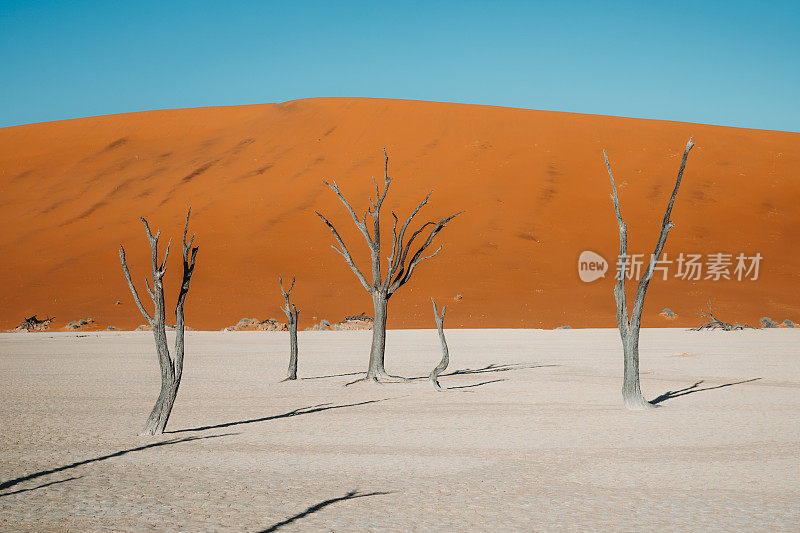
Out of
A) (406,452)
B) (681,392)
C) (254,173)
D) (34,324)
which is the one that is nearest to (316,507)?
(406,452)

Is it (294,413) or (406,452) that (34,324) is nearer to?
(294,413)

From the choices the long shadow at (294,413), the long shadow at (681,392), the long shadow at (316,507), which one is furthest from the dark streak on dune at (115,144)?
the long shadow at (316,507)

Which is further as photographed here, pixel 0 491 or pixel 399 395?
pixel 399 395

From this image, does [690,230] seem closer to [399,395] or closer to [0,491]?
[399,395]

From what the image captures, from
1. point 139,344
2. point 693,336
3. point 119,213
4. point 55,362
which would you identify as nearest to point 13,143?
point 119,213

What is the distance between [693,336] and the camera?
25.3 m

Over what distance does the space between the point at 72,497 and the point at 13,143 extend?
221 ft

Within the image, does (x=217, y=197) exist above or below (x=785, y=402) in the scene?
above

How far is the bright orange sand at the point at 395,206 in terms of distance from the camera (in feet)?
112

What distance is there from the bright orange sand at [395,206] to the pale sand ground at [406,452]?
18.0 metres

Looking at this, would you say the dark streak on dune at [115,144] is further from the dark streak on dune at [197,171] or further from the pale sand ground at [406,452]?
the pale sand ground at [406,452]

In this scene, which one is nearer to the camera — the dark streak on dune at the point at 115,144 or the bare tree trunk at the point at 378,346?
the bare tree trunk at the point at 378,346

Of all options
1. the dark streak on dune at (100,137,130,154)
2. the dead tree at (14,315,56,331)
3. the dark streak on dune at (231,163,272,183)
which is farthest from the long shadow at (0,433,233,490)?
the dark streak on dune at (100,137,130,154)

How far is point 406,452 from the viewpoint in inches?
296
